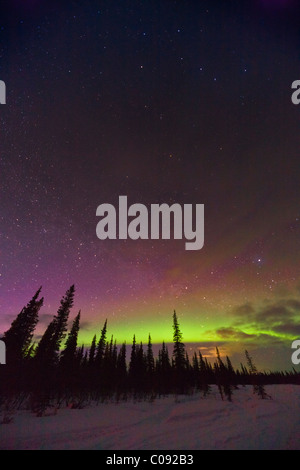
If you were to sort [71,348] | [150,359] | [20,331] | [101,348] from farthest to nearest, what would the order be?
[150,359] → [101,348] → [71,348] → [20,331]

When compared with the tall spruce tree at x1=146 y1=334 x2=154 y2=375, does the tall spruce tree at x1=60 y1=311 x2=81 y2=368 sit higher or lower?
higher

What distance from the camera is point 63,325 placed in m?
28.2

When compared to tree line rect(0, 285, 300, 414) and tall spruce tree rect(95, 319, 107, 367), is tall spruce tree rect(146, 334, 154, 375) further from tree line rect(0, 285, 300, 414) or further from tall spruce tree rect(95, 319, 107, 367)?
tall spruce tree rect(95, 319, 107, 367)

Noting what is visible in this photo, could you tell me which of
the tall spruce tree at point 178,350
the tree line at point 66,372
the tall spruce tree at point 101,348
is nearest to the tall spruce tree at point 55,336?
the tree line at point 66,372

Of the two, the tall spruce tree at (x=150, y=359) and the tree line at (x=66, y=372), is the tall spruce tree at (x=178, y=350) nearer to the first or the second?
the tree line at (x=66, y=372)

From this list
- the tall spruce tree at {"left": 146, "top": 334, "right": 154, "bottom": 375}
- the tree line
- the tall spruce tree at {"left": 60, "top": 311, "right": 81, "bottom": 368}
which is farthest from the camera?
the tall spruce tree at {"left": 146, "top": 334, "right": 154, "bottom": 375}

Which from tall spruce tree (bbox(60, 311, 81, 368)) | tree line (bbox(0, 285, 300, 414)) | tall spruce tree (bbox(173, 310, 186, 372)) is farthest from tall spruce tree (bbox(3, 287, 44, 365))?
tall spruce tree (bbox(173, 310, 186, 372))

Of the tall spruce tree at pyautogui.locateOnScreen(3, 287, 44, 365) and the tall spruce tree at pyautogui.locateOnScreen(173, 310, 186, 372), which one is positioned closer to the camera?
the tall spruce tree at pyautogui.locateOnScreen(3, 287, 44, 365)

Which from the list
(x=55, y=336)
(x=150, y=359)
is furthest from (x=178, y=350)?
(x=55, y=336)

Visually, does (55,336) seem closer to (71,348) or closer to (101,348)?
(71,348)
